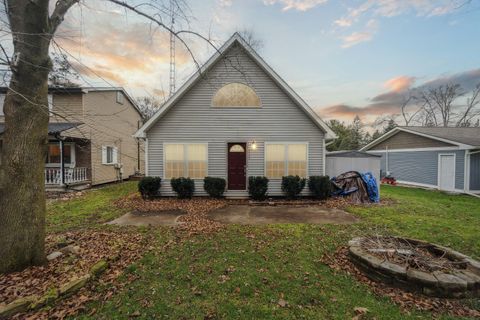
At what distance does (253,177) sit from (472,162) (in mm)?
13338

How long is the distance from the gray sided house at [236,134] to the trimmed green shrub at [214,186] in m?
0.46

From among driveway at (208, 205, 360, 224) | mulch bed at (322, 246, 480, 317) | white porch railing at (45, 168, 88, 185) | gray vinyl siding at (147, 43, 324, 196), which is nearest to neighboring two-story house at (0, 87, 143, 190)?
white porch railing at (45, 168, 88, 185)

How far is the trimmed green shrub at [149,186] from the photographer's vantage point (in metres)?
9.78

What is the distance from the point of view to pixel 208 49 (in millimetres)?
4336

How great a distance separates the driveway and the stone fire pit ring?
9.74 ft

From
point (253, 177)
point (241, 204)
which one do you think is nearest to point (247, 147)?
point (253, 177)

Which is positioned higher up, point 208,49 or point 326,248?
point 208,49

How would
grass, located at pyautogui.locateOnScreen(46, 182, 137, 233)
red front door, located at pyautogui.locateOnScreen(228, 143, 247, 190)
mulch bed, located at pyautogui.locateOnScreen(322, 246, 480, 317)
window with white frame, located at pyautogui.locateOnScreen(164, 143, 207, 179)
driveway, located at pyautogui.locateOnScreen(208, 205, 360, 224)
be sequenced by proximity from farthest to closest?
1. red front door, located at pyautogui.locateOnScreen(228, 143, 247, 190)
2. window with white frame, located at pyautogui.locateOnScreen(164, 143, 207, 179)
3. driveway, located at pyautogui.locateOnScreen(208, 205, 360, 224)
4. grass, located at pyautogui.locateOnScreen(46, 182, 137, 233)
5. mulch bed, located at pyautogui.locateOnScreen(322, 246, 480, 317)

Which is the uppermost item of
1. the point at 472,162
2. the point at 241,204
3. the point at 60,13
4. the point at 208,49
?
the point at 60,13

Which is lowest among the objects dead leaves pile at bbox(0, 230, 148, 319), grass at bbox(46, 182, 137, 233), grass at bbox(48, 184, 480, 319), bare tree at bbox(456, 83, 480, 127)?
grass at bbox(46, 182, 137, 233)

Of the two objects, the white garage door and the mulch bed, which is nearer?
the mulch bed

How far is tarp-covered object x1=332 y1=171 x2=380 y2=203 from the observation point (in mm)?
9867

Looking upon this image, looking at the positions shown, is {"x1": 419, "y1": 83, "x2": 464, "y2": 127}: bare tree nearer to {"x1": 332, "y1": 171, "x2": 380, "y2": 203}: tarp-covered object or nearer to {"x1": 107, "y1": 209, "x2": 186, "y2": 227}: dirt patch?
{"x1": 332, "y1": 171, "x2": 380, "y2": 203}: tarp-covered object

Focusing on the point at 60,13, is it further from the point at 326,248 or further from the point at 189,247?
the point at 326,248
